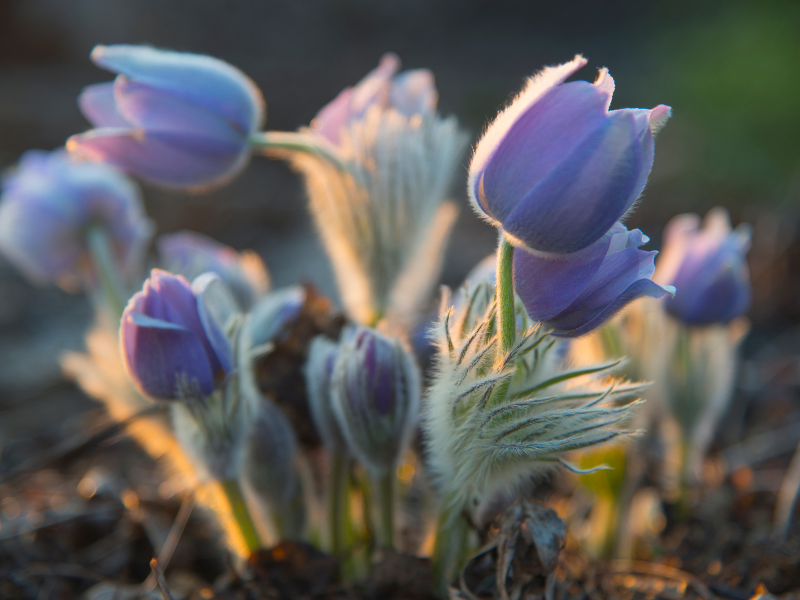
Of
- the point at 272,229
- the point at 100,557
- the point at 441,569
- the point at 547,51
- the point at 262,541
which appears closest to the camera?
the point at 441,569

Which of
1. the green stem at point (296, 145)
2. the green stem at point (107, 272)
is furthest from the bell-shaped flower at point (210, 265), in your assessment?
the green stem at point (296, 145)

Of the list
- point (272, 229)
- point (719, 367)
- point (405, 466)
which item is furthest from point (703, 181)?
point (405, 466)

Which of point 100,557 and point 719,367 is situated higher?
point 719,367

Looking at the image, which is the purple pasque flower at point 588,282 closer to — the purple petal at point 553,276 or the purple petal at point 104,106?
the purple petal at point 553,276

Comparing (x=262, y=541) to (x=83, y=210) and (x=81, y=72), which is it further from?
(x=81, y=72)

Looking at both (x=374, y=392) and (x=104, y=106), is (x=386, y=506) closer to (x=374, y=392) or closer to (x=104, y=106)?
(x=374, y=392)
